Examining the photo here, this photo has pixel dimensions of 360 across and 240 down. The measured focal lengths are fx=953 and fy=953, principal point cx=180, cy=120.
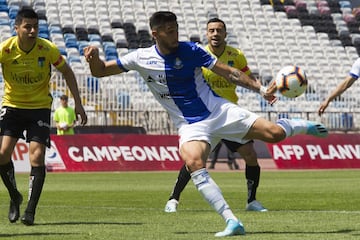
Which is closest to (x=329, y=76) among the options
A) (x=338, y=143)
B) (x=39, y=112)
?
(x=338, y=143)

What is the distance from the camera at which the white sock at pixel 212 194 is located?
876 centimetres

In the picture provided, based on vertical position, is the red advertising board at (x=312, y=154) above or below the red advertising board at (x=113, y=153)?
below

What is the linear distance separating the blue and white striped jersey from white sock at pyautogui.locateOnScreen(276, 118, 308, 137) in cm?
70

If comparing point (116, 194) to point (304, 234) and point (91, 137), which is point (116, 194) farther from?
Answer: point (91, 137)

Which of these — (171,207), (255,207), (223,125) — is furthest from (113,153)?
(223,125)

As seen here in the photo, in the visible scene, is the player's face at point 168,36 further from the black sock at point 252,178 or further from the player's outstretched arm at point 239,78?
the black sock at point 252,178

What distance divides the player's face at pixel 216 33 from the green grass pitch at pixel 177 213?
7.41ft

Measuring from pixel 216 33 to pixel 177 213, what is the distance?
2580 millimetres

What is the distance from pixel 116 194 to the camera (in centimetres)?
1664

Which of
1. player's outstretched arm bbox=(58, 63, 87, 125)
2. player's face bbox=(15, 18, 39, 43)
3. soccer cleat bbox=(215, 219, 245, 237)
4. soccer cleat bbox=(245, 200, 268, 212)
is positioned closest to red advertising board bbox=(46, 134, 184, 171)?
soccer cleat bbox=(245, 200, 268, 212)

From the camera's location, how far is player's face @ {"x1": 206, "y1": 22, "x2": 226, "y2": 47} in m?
12.8

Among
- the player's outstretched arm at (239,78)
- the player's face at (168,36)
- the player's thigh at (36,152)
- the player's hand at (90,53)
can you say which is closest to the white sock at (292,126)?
the player's outstretched arm at (239,78)

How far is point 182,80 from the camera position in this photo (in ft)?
31.2

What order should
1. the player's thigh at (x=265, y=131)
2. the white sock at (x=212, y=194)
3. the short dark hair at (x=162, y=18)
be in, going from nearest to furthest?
1. the white sock at (x=212, y=194)
2. the short dark hair at (x=162, y=18)
3. the player's thigh at (x=265, y=131)
